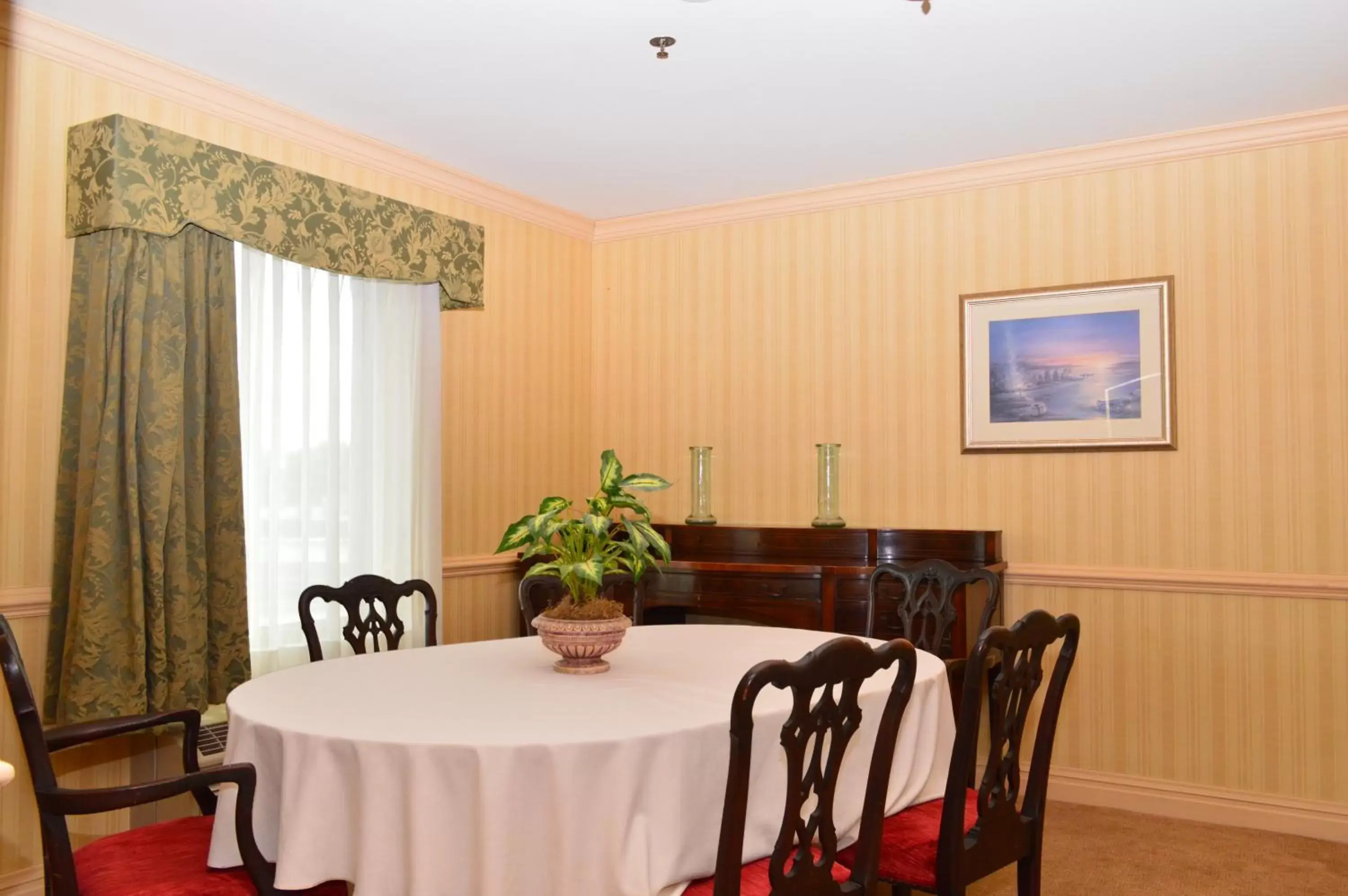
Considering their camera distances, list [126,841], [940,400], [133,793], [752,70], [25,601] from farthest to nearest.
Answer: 1. [940,400]
2. [752,70]
3. [25,601]
4. [126,841]
5. [133,793]

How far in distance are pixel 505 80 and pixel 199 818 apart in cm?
258

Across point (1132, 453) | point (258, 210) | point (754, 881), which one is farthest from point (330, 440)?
point (1132, 453)

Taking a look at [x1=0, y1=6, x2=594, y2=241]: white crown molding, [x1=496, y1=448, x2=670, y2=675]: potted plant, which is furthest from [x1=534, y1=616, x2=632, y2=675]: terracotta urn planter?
[x1=0, y1=6, x2=594, y2=241]: white crown molding

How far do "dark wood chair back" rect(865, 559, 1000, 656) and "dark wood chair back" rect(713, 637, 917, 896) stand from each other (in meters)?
1.56

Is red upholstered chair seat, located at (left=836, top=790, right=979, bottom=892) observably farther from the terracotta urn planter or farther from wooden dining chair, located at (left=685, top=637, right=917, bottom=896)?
the terracotta urn planter

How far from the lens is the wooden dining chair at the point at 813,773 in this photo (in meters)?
1.80

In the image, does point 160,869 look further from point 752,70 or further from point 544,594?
point 752,70

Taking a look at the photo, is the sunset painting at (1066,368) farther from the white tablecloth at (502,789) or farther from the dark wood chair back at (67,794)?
the dark wood chair back at (67,794)

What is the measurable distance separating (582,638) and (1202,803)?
2.97 m

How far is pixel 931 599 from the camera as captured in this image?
3.74 m

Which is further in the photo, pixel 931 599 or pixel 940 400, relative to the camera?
pixel 940 400

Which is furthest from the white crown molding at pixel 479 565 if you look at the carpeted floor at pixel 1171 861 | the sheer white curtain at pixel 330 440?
the carpeted floor at pixel 1171 861

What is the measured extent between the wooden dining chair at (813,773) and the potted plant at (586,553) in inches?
26.5

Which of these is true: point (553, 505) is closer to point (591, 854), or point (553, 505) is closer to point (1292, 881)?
point (591, 854)
